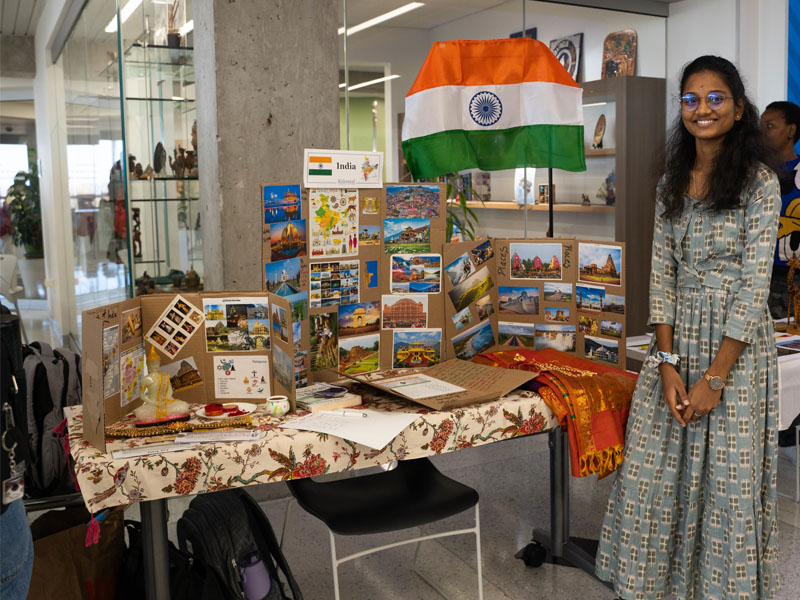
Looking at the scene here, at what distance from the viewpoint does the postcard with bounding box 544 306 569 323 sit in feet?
8.95

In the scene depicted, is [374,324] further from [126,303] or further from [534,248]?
[126,303]

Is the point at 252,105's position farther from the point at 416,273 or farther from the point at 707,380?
the point at 707,380

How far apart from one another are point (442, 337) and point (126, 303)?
1.06 meters

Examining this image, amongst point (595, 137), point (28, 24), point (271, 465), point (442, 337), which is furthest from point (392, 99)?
point (271, 465)

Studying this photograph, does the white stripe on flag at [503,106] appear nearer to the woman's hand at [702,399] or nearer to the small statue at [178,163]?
the woman's hand at [702,399]

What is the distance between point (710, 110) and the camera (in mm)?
2266

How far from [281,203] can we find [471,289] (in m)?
0.73

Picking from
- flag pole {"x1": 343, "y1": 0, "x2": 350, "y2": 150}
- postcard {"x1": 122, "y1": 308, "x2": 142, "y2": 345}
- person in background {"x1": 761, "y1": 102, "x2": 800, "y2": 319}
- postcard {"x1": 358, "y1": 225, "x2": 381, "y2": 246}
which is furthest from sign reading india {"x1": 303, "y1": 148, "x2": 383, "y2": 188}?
person in background {"x1": 761, "y1": 102, "x2": 800, "y2": 319}

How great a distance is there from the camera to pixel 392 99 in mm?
4230

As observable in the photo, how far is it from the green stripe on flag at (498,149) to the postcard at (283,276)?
76cm

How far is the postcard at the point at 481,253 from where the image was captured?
8.98 ft

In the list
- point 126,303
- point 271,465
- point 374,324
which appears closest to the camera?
point 271,465

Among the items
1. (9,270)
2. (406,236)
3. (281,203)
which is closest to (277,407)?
(281,203)

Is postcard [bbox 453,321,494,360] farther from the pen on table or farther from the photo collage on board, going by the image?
the pen on table
